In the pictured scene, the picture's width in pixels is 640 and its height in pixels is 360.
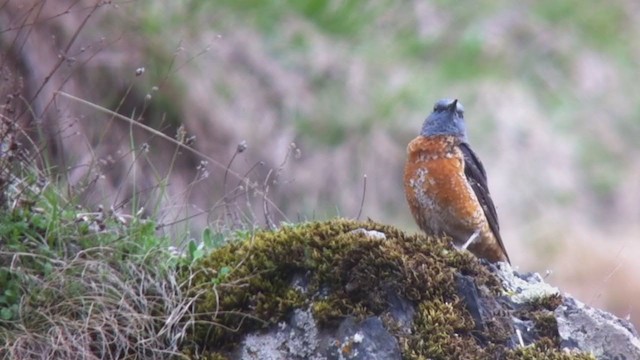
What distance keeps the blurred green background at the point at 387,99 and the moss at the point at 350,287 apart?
2896 millimetres

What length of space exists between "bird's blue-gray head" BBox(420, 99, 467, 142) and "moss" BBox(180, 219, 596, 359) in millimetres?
1346

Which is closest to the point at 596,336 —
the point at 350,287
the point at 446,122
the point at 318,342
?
the point at 350,287

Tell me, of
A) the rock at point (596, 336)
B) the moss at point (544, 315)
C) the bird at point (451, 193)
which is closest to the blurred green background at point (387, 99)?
the bird at point (451, 193)

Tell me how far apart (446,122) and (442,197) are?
0.59 metres

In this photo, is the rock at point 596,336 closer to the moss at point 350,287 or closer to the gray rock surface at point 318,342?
the moss at point 350,287

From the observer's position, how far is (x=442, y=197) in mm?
5527

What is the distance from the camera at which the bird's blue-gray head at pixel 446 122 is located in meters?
5.89

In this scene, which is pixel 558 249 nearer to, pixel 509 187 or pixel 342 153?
pixel 509 187

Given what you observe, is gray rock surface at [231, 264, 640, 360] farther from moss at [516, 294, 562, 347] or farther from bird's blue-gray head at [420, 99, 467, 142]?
bird's blue-gray head at [420, 99, 467, 142]

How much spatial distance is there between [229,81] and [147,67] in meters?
1.03

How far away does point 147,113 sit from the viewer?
8.65m

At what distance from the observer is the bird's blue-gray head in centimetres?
589

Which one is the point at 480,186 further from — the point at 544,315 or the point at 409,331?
the point at 409,331

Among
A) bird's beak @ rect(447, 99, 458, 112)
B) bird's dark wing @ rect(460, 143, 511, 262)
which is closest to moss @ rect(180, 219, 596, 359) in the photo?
bird's dark wing @ rect(460, 143, 511, 262)
